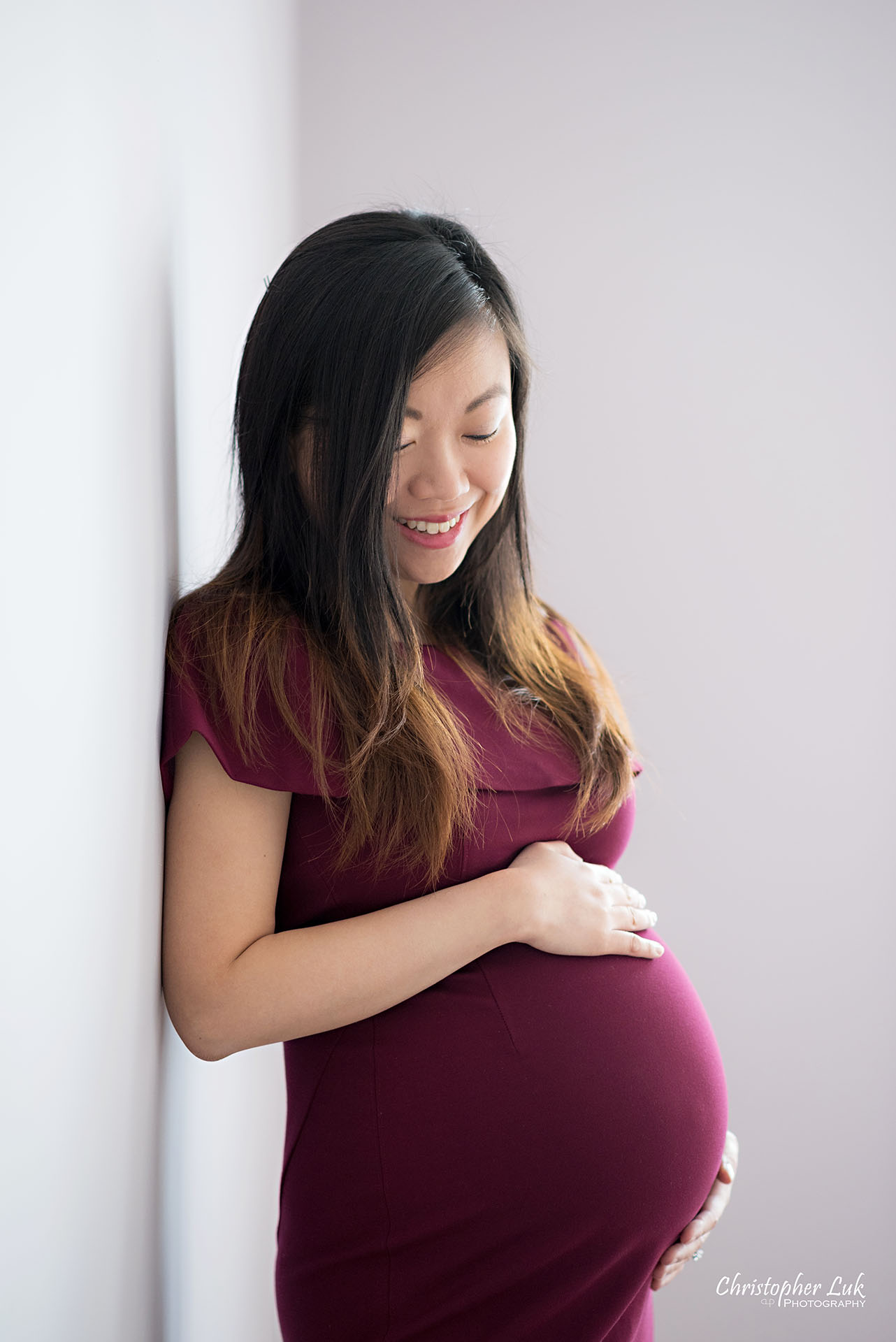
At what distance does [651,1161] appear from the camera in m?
0.94

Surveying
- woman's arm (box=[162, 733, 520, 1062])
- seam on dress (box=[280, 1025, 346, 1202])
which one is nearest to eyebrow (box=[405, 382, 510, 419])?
woman's arm (box=[162, 733, 520, 1062])

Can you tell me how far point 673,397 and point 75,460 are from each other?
1.55 meters

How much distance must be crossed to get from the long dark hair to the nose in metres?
0.06

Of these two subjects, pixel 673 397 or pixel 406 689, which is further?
pixel 673 397

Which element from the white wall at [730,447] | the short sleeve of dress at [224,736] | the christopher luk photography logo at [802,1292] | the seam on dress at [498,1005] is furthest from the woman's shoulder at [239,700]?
the christopher luk photography logo at [802,1292]

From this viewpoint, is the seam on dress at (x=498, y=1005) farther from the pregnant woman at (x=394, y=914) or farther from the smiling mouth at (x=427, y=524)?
the smiling mouth at (x=427, y=524)

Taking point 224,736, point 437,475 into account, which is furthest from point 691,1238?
point 437,475

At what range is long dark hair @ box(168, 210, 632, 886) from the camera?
93 cm

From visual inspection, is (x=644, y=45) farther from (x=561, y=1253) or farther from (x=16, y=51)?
(x=561, y=1253)

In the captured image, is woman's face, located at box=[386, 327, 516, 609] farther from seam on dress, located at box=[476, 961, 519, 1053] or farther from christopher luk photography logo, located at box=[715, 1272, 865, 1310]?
christopher luk photography logo, located at box=[715, 1272, 865, 1310]

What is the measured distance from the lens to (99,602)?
63 centimetres

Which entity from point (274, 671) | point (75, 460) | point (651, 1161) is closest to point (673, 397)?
point (274, 671)

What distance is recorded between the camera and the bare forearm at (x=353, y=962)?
34.5 inches

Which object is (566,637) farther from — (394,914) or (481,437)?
(394,914)
